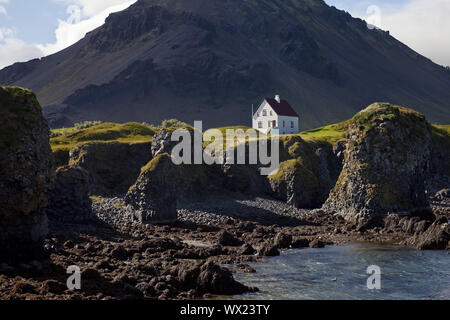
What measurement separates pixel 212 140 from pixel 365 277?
191 ft

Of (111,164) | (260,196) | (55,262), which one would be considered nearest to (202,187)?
(260,196)

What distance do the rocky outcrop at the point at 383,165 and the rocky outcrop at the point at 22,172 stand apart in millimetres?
35709

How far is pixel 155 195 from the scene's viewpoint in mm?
58438

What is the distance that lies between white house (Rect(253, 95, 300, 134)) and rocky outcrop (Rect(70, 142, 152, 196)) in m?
35.5

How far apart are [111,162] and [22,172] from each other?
48.4 metres

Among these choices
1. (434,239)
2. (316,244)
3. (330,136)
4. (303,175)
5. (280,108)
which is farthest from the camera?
(280,108)

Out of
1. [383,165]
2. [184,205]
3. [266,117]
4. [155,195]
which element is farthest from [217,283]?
[266,117]

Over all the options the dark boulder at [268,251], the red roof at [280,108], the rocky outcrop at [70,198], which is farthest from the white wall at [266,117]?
the dark boulder at [268,251]

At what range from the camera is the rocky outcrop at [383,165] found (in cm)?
5872

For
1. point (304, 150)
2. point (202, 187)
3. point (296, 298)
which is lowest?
point (296, 298)

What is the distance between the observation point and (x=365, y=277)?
34.1 meters

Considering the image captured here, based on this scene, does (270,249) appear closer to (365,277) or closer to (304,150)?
(365,277)

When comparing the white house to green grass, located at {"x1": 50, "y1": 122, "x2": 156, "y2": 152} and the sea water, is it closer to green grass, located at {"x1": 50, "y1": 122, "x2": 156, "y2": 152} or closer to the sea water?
green grass, located at {"x1": 50, "y1": 122, "x2": 156, "y2": 152}

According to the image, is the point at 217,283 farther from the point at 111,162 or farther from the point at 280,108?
the point at 280,108
